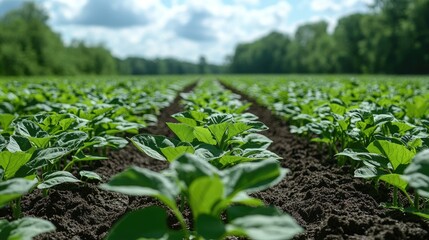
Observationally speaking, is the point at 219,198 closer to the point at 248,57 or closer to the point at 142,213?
the point at 142,213

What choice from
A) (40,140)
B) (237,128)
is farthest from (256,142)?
(40,140)

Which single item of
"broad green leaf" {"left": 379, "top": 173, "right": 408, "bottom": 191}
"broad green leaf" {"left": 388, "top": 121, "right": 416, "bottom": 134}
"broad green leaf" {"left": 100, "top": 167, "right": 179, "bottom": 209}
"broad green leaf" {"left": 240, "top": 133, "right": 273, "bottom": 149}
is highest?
"broad green leaf" {"left": 100, "top": 167, "right": 179, "bottom": 209}

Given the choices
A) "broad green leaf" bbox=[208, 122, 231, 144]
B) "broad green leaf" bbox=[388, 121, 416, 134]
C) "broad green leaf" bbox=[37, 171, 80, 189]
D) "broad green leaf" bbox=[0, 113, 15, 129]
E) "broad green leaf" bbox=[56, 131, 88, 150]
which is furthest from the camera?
"broad green leaf" bbox=[0, 113, 15, 129]

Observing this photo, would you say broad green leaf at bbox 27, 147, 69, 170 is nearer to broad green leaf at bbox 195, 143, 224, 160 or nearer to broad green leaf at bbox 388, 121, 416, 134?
broad green leaf at bbox 195, 143, 224, 160

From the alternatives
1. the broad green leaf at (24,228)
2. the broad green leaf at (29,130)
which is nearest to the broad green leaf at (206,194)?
the broad green leaf at (24,228)

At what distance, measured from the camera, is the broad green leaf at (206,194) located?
152cm

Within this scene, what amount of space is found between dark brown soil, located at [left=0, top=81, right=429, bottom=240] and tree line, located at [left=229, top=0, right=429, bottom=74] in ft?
171

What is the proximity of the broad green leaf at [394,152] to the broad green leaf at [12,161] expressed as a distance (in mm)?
1878

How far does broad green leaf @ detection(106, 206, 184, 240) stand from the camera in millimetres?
1585

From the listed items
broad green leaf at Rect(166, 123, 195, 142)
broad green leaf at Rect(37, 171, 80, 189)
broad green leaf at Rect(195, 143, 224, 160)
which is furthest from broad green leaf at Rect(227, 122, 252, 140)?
broad green leaf at Rect(37, 171, 80, 189)

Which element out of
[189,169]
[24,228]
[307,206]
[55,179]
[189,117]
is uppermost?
[189,169]

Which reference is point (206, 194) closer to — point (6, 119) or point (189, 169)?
point (189, 169)

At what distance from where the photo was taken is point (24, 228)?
65.4 inches

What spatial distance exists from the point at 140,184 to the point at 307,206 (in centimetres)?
194
